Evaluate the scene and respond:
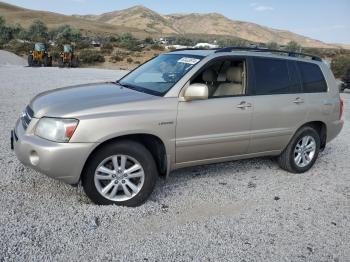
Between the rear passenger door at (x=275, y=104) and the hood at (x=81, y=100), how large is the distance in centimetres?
155

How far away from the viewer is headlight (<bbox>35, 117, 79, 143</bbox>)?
12.2 feet

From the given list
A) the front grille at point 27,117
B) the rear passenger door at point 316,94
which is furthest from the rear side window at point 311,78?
the front grille at point 27,117

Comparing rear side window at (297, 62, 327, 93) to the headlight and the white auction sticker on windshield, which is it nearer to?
the white auction sticker on windshield

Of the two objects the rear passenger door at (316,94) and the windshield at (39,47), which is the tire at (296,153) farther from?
the windshield at (39,47)

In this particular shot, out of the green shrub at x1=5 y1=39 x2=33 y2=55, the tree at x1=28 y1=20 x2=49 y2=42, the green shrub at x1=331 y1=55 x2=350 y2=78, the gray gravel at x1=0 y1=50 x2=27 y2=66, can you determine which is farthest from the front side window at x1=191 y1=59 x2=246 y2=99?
the tree at x1=28 y1=20 x2=49 y2=42

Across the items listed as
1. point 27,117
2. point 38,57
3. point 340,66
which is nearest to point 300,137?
point 27,117

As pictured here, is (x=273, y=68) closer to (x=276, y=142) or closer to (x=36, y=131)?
(x=276, y=142)

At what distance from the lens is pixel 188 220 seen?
13.0 feet

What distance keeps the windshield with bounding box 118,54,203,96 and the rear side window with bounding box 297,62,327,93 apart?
1.82 metres

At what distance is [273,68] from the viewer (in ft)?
17.2

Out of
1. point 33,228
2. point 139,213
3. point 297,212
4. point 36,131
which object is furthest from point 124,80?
point 297,212

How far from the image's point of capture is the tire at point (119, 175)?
390cm

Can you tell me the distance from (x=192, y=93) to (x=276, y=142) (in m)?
1.75

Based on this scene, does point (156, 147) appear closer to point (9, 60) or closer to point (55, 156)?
point (55, 156)
